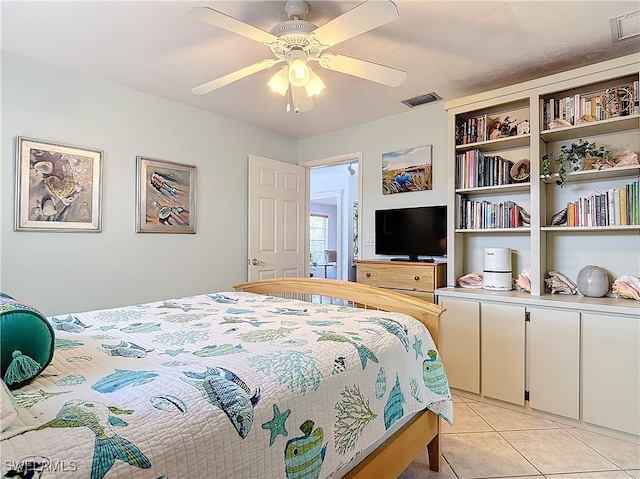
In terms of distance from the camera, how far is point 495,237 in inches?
117

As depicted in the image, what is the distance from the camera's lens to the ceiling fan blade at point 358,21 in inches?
54.9

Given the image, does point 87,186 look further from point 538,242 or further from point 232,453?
point 538,242

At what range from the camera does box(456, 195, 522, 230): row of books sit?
2.73m

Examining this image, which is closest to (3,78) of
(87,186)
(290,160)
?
(87,186)

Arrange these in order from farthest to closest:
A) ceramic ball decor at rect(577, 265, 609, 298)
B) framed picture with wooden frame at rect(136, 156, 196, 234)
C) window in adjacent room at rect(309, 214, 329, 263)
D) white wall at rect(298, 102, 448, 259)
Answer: window in adjacent room at rect(309, 214, 329, 263) → white wall at rect(298, 102, 448, 259) → framed picture with wooden frame at rect(136, 156, 196, 234) → ceramic ball decor at rect(577, 265, 609, 298)

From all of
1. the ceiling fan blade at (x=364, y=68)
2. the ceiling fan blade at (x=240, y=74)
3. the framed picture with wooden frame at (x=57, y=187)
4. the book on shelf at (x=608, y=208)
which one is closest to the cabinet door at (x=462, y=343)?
the book on shelf at (x=608, y=208)

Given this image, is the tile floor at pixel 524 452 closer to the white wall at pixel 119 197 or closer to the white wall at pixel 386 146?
the white wall at pixel 386 146

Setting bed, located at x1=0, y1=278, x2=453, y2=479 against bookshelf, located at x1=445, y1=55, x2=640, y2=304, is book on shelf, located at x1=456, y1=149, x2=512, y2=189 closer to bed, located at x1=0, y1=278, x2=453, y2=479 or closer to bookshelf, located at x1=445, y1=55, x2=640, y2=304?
bookshelf, located at x1=445, y1=55, x2=640, y2=304

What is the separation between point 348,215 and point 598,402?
5067mm

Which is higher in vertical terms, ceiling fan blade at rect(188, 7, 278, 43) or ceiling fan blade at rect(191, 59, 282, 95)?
ceiling fan blade at rect(188, 7, 278, 43)

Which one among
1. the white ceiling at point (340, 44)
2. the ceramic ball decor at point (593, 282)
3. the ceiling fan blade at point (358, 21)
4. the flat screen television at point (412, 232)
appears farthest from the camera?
the flat screen television at point (412, 232)

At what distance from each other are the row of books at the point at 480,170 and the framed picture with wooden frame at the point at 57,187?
285cm

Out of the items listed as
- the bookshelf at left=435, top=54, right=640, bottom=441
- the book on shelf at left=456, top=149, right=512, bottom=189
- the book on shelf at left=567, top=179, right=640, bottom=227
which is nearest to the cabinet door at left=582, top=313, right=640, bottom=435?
the bookshelf at left=435, top=54, right=640, bottom=441

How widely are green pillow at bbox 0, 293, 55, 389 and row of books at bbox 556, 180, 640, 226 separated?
291 cm
